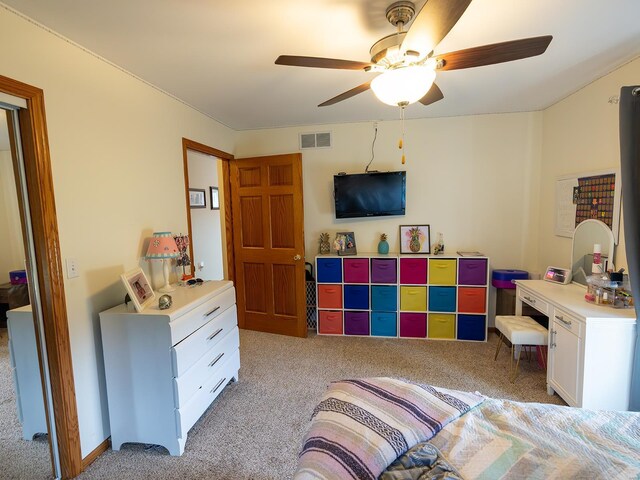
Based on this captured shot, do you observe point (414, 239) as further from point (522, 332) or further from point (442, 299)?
point (522, 332)

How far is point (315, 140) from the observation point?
382 cm

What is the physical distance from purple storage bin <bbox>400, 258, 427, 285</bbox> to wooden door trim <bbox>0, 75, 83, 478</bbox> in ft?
9.56

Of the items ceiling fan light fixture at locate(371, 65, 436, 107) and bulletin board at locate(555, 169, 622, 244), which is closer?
ceiling fan light fixture at locate(371, 65, 436, 107)

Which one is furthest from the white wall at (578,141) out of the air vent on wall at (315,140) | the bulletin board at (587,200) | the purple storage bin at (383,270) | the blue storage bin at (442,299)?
the air vent on wall at (315,140)

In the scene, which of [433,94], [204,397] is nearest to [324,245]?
[204,397]

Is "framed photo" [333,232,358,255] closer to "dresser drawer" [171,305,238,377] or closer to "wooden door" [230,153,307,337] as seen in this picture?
"wooden door" [230,153,307,337]

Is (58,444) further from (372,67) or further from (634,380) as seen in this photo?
(634,380)

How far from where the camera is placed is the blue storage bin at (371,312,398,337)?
361cm

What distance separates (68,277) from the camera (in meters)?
1.80

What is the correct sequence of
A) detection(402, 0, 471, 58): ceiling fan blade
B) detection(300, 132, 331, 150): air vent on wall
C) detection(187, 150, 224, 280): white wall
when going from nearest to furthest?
detection(402, 0, 471, 58): ceiling fan blade
detection(300, 132, 331, 150): air vent on wall
detection(187, 150, 224, 280): white wall

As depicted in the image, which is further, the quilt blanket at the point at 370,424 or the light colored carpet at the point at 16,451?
the light colored carpet at the point at 16,451

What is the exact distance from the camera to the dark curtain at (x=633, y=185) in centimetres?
193

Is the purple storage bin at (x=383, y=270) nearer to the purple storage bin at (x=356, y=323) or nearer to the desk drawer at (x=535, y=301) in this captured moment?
the purple storage bin at (x=356, y=323)

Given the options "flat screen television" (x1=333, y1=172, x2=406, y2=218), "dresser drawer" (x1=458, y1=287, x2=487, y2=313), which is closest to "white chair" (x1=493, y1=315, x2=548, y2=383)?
"dresser drawer" (x1=458, y1=287, x2=487, y2=313)
